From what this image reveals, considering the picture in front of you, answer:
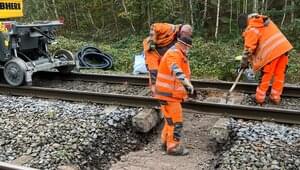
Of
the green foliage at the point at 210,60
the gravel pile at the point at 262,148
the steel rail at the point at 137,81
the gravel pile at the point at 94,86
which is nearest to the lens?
the gravel pile at the point at 262,148

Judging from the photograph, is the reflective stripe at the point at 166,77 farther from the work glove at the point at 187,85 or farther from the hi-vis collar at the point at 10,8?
the hi-vis collar at the point at 10,8

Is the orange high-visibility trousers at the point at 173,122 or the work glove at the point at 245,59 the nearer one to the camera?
the orange high-visibility trousers at the point at 173,122

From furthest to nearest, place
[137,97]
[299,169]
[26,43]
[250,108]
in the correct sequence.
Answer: [26,43] → [137,97] → [250,108] → [299,169]

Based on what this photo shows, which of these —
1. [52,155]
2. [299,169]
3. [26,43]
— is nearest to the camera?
[299,169]

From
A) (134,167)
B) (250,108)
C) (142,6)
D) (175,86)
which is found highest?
(142,6)

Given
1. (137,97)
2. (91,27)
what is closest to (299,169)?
(137,97)

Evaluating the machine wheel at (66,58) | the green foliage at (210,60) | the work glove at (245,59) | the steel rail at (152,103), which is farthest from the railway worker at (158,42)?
the green foliage at (210,60)

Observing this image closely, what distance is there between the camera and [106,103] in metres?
7.31

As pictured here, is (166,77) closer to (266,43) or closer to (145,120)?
(145,120)

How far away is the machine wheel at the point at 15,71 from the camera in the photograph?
8406mm

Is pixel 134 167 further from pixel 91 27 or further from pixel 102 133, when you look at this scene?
pixel 91 27

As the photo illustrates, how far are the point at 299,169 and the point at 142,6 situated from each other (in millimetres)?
14020

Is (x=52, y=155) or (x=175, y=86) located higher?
(x=175, y=86)

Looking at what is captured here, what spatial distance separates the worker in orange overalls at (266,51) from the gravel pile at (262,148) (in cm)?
148
